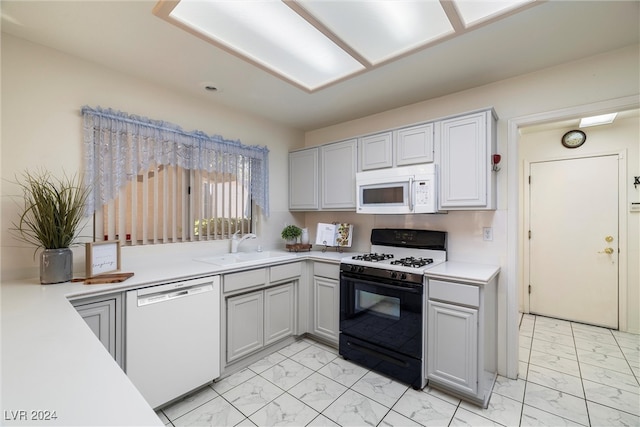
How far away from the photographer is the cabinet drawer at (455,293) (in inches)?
75.3

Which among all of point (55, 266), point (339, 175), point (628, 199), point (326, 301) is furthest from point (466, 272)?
point (55, 266)

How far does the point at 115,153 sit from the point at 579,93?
354cm

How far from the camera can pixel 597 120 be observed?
303 cm

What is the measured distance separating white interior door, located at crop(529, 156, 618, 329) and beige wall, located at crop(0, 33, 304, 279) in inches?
174

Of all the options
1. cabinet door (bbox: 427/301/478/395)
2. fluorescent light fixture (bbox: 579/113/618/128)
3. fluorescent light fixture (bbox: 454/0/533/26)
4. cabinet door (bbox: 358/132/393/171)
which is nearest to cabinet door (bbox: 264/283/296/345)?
cabinet door (bbox: 427/301/478/395)

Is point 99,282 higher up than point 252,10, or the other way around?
point 252,10

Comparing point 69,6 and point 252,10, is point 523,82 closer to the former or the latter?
point 252,10

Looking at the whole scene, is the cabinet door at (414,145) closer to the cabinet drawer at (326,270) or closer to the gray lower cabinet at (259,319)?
the cabinet drawer at (326,270)

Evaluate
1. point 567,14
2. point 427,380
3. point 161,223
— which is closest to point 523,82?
point 567,14

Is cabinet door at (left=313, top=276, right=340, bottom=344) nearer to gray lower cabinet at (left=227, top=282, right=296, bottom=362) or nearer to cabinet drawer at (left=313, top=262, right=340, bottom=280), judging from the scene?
cabinet drawer at (left=313, top=262, right=340, bottom=280)

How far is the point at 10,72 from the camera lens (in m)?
1.78

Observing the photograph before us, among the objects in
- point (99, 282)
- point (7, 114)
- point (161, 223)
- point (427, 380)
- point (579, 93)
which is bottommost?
point (427, 380)

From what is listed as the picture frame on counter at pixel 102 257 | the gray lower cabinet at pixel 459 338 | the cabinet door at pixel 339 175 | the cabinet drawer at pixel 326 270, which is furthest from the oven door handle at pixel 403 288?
the picture frame on counter at pixel 102 257

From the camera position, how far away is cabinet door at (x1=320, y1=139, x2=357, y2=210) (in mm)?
2943
